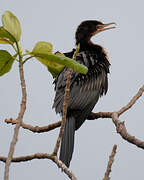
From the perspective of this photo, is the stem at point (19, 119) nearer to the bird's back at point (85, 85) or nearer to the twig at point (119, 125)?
the twig at point (119, 125)

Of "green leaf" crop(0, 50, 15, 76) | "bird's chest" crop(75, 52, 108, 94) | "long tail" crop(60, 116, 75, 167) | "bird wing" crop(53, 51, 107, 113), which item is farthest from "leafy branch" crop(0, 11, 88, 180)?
"bird's chest" crop(75, 52, 108, 94)

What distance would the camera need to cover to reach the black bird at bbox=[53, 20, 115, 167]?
2.69m

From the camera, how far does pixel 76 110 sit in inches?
112

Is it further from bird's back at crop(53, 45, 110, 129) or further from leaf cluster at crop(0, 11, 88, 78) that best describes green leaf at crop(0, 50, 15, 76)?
bird's back at crop(53, 45, 110, 129)

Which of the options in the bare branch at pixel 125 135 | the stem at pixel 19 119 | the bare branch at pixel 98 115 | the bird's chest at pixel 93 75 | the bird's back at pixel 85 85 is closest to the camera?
the stem at pixel 19 119

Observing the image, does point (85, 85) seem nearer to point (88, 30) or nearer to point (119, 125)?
point (88, 30)

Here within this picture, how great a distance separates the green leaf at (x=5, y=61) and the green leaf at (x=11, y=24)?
12 cm

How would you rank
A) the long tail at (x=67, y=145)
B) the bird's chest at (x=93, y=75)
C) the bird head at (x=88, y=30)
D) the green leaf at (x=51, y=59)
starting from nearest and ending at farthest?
the green leaf at (x=51, y=59) → the long tail at (x=67, y=145) → the bird's chest at (x=93, y=75) → the bird head at (x=88, y=30)

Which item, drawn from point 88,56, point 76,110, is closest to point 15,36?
point 76,110

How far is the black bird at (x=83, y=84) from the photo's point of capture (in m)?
2.69

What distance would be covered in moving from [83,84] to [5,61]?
173cm

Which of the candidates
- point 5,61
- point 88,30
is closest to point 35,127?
point 5,61

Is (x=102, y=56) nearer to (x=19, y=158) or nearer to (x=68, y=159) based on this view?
(x=68, y=159)

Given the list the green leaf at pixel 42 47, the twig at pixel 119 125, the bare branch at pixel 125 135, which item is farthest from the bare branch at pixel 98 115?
the green leaf at pixel 42 47
